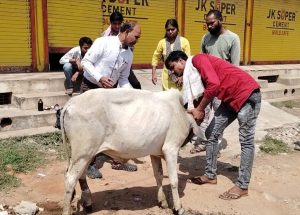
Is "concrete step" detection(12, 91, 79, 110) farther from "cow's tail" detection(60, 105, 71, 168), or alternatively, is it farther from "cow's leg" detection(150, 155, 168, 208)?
"cow's tail" detection(60, 105, 71, 168)

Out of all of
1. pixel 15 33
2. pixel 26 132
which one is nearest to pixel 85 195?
pixel 26 132

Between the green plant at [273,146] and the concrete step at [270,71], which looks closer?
the green plant at [273,146]

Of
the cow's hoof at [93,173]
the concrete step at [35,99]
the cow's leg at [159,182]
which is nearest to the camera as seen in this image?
the cow's leg at [159,182]

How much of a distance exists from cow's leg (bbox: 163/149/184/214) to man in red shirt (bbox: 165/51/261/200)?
1.57 ft

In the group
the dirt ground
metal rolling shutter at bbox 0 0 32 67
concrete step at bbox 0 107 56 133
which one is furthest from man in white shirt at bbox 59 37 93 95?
the dirt ground

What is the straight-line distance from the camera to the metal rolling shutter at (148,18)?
11.2 metres

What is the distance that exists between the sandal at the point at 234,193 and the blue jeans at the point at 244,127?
0.17 feet

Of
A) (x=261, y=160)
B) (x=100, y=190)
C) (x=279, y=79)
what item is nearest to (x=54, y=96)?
(x=100, y=190)

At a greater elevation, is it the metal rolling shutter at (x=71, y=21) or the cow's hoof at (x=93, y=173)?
the metal rolling shutter at (x=71, y=21)

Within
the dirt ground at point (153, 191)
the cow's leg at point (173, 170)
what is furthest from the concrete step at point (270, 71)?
the cow's leg at point (173, 170)

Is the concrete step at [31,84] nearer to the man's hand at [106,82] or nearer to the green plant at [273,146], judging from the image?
the man's hand at [106,82]

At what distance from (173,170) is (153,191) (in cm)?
84

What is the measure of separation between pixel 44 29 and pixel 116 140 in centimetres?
626

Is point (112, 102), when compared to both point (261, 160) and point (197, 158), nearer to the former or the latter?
point (197, 158)
